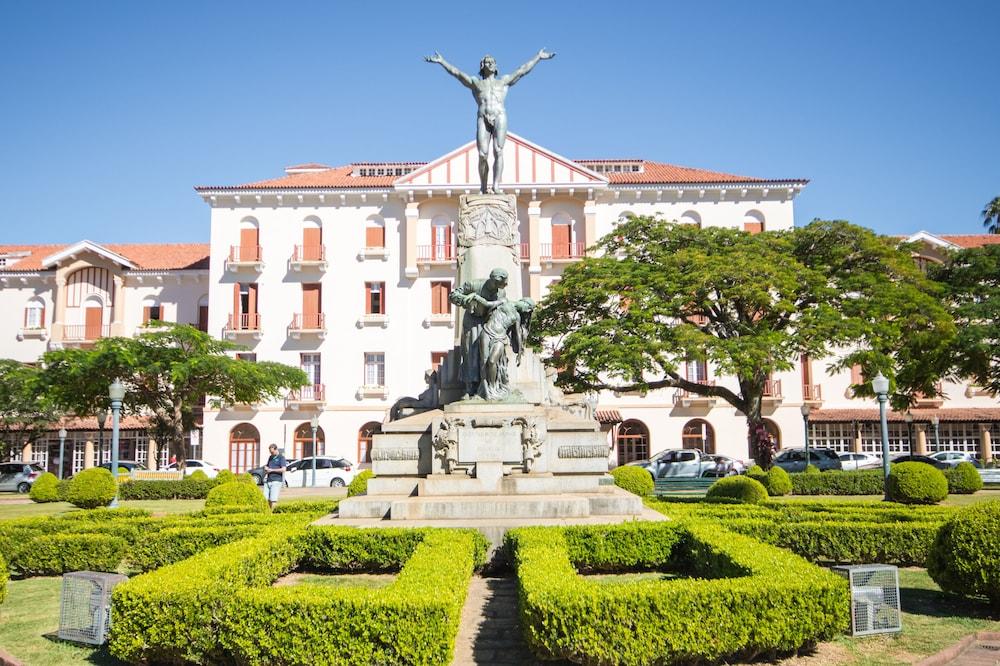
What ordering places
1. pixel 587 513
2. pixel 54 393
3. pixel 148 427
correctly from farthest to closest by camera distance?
pixel 148 427, pixel 54 393, pixel 587 513

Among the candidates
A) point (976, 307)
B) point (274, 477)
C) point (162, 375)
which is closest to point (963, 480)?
point (976, 307)

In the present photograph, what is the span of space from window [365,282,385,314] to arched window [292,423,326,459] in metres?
6.42

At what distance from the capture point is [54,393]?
32938mm

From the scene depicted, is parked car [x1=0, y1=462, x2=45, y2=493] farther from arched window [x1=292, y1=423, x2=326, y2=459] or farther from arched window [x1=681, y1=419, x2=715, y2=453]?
arched window [x1=681, y1=419, x2=715, y2=453]

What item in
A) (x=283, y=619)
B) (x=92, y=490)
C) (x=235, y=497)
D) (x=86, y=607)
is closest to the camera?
(x=283, y=619)

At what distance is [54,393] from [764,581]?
32920 millimetres

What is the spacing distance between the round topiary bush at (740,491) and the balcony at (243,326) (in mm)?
27936

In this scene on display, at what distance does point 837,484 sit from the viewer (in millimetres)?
25125

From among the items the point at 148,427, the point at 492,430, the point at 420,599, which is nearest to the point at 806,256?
the point at 492,430

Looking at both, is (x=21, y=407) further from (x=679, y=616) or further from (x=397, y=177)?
(x=679, y=616)

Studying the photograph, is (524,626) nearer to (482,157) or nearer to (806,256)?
(482,157)

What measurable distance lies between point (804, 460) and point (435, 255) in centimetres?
1986

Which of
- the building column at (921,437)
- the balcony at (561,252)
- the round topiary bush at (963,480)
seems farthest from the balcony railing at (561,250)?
the round topiary bush at (963,480)

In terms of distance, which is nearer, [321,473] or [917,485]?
[917,485]
